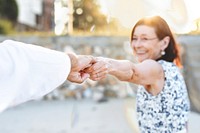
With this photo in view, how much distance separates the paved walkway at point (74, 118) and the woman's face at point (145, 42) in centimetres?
218

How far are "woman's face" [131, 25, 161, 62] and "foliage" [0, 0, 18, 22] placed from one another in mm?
8309

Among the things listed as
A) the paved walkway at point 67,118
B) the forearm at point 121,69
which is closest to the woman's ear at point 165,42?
the forearm at point 121,69

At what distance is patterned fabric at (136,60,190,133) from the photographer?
6.31ft

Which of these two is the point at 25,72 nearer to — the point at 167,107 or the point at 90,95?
the point at 167,107

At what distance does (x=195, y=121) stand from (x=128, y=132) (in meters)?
0.59

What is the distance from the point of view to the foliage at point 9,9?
10102 mm

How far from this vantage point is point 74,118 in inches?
201

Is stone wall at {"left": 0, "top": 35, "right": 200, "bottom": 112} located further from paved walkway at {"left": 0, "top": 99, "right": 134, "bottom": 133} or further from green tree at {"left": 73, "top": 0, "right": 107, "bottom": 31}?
green tree at {"left": 73, "top": 0, "right": 107, "bottom": 31}

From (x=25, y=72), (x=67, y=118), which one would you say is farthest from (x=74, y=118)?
(x=25, y=72)

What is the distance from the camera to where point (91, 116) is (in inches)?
199

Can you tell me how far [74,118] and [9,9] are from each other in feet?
17.7

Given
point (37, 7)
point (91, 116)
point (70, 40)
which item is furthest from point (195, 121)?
point (37, 7)

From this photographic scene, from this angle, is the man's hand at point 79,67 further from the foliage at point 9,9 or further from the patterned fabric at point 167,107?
the foliage at point 9,9

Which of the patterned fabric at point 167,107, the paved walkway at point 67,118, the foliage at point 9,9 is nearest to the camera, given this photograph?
the patterned fabric at point 167,107
